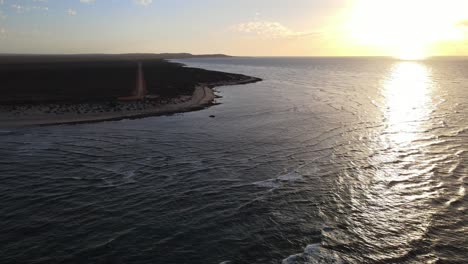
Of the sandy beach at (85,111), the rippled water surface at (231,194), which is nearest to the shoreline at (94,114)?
the sandy beach at (85,111)

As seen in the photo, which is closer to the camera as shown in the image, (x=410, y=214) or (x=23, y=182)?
(x=410, y=214)

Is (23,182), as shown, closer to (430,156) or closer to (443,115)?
(430,156)

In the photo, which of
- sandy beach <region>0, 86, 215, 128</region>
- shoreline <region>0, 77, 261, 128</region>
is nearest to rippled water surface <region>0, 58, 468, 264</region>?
shoreline <region>0, 77, 261, 128</region>

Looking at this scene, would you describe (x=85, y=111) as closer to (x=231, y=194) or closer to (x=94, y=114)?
(x=94, y=114)

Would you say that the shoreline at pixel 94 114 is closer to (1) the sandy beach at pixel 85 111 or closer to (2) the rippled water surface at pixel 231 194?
(1) the sandy beach at pixel 85 111

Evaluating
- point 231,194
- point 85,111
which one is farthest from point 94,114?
point 231,194

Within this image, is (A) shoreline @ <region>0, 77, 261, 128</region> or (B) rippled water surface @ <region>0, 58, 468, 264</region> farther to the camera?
(A) shoreline @ <region>0, 77, 261, 128</region>

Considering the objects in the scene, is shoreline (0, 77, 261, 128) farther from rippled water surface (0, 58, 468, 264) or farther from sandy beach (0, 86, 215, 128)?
rippled water surface (0, 58, 468, 264)

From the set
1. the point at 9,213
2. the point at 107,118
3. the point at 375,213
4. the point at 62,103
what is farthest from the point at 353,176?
the point at 62,103
